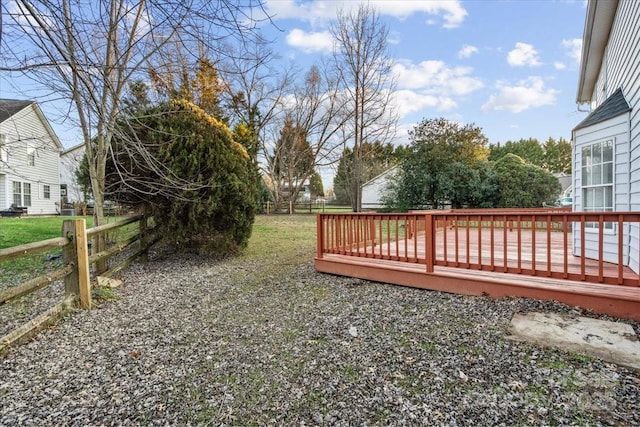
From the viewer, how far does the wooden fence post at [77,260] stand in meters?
3.62

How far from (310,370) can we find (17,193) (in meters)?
21.3

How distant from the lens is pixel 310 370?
2504 mm

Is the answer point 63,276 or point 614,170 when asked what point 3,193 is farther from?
point 614,170

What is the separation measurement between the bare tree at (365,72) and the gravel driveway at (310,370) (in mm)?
12682

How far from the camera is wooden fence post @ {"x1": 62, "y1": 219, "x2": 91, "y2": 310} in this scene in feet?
11.9

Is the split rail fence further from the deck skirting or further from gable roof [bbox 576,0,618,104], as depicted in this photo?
gable roof [bbox 576,0,618,104]

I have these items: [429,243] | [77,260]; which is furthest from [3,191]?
[429,243]

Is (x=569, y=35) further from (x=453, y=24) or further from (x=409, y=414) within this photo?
(x=409, y=414)

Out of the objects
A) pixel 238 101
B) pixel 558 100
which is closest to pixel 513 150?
pixel 558 100

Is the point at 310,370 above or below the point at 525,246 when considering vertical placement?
below

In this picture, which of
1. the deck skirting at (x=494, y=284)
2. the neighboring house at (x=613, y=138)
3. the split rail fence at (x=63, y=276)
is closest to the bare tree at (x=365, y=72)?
the neighboring house at (x=613, y=138)

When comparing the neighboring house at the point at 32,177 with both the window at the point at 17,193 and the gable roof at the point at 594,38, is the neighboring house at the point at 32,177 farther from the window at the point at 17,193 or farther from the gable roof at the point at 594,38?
the gable roof at the point at 594,38

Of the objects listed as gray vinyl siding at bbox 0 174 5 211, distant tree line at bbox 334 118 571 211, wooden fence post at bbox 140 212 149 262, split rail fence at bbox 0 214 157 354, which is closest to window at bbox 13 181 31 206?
gray vinyl siding at bbox 0 174 5 211

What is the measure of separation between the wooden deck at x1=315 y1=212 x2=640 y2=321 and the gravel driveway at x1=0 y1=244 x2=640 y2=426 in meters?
0.18
